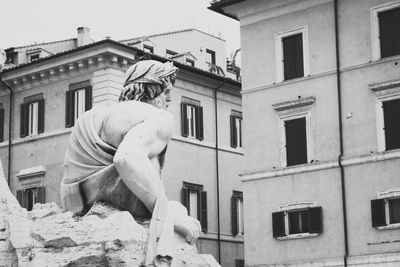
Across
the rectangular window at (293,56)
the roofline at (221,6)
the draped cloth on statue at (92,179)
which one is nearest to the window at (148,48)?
the roofline at (221,6)

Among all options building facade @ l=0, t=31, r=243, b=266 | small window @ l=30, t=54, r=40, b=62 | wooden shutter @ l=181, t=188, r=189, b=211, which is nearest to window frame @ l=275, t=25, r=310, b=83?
building facade @ l=0, t=31, r=243, b=266

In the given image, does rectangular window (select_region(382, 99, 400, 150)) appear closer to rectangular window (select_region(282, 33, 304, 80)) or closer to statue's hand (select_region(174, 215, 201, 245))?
rectangular window (select_region(282, 33, 304, 80))

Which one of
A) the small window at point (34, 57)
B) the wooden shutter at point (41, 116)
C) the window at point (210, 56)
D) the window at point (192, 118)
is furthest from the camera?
the window at point (210, 56)

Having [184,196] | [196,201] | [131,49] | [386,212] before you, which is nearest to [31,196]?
[184,196]

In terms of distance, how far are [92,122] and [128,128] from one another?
0.99 ft

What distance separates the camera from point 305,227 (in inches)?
1452

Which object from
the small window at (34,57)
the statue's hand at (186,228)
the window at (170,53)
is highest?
the window at (170,53)

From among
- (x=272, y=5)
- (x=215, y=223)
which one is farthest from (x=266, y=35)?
(x=215, y=223)

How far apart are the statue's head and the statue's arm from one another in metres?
0.37

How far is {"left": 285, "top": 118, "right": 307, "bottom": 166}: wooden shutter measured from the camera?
37625mm

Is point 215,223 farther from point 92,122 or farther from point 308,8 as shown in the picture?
point 92,122

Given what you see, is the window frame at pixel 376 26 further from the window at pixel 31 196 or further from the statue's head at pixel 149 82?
the statue's head at pixel 149 82

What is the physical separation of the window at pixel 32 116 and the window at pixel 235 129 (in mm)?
9706

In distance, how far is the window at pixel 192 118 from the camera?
149 ft
